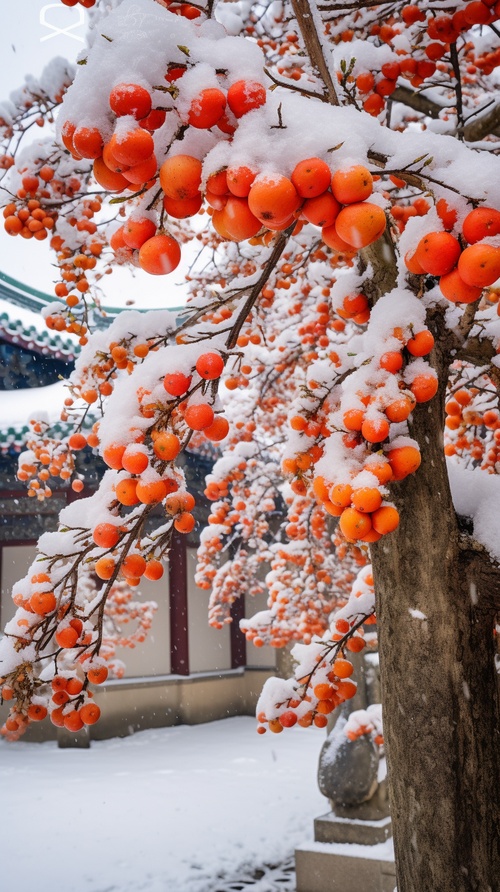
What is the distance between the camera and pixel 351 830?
516 cm

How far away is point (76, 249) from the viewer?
11.6ft

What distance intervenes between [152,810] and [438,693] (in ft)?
21.7

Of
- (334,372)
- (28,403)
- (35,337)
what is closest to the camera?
(334,372)

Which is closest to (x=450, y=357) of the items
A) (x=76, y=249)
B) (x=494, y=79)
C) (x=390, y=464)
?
(x=390, y=464)

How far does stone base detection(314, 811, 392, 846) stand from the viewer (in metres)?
5.08

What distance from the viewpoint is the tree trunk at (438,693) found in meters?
1.58

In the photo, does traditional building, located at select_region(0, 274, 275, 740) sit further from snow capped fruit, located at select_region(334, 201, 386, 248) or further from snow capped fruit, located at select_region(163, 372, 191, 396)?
snow capped fruit, located at select_region(334, 201, 386, 248)

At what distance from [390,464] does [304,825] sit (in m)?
6.47

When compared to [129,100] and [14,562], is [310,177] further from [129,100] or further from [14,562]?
[14,562]

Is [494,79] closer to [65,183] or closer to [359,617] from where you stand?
[65,183]

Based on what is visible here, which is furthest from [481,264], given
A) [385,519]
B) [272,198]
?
[385,519]

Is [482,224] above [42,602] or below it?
above

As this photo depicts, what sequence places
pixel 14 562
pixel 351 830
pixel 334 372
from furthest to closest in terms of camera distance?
pixel 14 562 < pixel 351 830 < pixel 334 372

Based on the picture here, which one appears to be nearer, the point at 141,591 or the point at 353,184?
the point at 353,184
